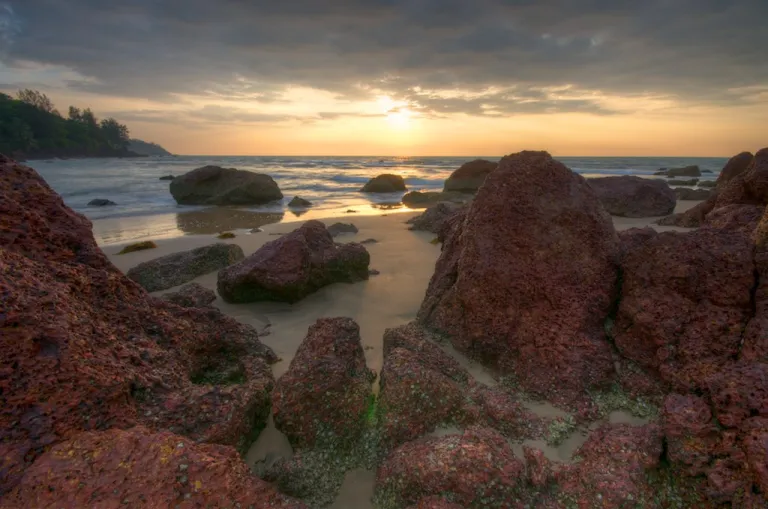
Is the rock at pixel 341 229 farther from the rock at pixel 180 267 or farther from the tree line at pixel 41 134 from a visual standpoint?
the tree line at pixel 41 134

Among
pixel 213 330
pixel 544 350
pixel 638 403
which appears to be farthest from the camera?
pixel 213 330

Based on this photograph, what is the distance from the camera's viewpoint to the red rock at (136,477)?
1530 mm

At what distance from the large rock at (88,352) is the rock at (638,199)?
1154 cm

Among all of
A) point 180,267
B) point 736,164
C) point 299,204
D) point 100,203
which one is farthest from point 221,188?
point 736,164

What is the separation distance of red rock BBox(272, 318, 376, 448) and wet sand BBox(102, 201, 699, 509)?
19 cm

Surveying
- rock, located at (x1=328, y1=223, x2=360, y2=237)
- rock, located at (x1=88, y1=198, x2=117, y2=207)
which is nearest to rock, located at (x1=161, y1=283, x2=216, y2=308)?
rock, located at (x1=328, y1=223, x2=360, y2=237)

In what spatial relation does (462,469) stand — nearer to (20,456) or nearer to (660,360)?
(660,360)

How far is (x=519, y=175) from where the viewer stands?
3387mm

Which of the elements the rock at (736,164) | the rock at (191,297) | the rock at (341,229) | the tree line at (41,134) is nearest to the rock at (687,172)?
the rock at (736,164)

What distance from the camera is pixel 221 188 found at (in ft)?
58.5

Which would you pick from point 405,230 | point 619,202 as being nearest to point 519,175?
point 405,230

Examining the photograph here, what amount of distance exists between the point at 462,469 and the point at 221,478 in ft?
3.52

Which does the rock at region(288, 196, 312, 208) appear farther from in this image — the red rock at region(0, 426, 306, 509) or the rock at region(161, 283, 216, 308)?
the red rock at region(0, 426, 306, 509)

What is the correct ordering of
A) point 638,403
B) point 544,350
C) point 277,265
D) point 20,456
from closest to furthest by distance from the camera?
point 20,456, point 638,403, point 544,350, point 277,265
